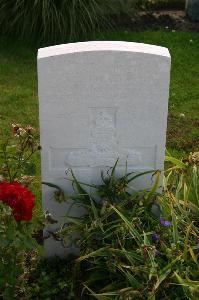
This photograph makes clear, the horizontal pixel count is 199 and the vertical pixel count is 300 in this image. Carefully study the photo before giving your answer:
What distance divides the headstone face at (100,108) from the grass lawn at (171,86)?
1610 mm

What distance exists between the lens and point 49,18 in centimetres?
687

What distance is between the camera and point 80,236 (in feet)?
11.3

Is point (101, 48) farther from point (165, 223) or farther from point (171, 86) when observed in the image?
point (171, 86)

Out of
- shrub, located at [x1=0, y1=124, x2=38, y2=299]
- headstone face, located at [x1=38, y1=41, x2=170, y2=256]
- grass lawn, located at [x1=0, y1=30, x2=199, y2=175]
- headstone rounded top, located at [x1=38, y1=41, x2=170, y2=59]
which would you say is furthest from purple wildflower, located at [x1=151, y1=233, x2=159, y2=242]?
grass lawn, located at [x1=0, y1=30, x2=199, y2=175]

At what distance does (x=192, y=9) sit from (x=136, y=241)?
18.8ft

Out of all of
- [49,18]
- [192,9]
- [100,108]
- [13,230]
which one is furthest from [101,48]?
[192,9]

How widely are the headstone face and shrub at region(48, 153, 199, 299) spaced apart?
11 cm

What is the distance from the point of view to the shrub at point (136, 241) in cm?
300

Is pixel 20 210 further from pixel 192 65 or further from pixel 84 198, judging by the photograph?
pixel 192 65

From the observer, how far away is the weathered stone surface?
26.9 ft

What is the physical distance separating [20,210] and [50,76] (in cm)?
75

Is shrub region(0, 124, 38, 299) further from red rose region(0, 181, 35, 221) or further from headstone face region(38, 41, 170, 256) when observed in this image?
headstone face region(38, 41, 170, 256)

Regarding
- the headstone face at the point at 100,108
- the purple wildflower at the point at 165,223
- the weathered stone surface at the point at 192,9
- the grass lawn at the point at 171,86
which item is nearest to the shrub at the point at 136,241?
the purple wildflower at the point at 165,223

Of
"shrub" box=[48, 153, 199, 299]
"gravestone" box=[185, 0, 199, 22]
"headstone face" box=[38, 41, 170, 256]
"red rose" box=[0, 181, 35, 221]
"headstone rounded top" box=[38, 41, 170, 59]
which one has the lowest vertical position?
"shrub" box=[48, 153, 199, 299]
